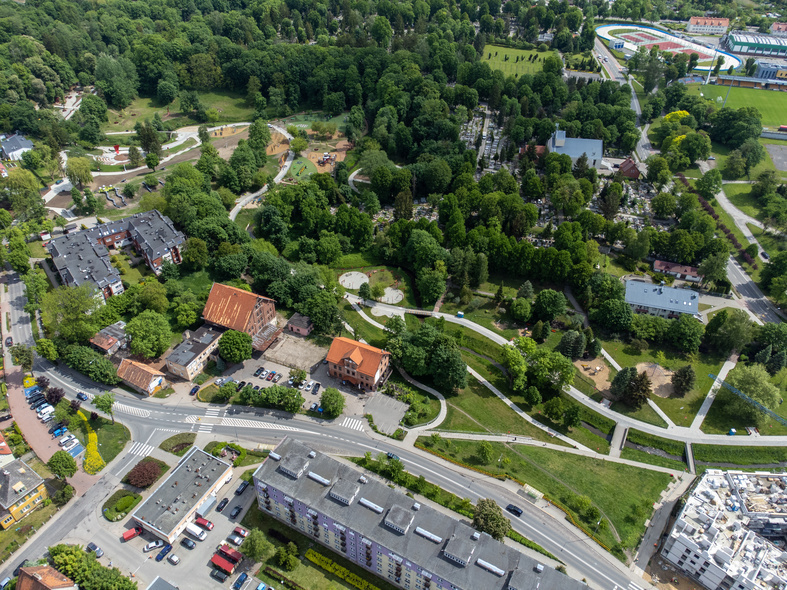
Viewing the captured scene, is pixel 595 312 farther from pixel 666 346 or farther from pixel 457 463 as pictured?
pixel 457 463

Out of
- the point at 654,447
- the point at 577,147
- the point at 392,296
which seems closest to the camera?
the point at 654,447

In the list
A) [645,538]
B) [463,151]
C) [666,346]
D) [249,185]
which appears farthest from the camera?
[463,151]

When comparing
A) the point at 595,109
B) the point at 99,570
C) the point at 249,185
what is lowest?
the point at 99,570

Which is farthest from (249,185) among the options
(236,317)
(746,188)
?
(746,188)

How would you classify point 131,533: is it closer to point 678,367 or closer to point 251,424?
point 251,424

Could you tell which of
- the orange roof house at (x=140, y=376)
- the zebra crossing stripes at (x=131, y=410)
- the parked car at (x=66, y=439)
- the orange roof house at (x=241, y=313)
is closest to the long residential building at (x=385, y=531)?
the zebra crossing stripes at (x=131, y=410)

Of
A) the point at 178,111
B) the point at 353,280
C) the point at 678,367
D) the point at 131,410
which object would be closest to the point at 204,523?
the point at 131,410

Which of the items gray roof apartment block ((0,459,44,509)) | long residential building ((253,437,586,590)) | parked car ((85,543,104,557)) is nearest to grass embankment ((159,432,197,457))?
parked car ((85,543,104,557))
